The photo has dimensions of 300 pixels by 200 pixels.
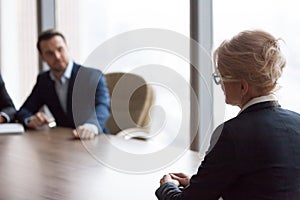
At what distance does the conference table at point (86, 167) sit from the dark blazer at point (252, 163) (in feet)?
1.48

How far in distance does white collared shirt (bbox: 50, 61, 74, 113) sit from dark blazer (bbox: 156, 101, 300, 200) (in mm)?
2481

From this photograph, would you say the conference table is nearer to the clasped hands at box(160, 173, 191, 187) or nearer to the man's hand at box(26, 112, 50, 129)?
the clasped hands at box(160, 173, 191, 187)

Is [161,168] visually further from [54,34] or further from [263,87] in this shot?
[54,34]

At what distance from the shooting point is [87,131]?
302cm

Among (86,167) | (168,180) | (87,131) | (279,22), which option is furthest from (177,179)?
(279,22)

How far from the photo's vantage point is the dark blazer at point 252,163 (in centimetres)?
139

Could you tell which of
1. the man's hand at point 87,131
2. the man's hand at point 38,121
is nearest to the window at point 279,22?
the man's hand at point 87,131

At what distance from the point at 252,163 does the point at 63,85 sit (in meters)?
2.61

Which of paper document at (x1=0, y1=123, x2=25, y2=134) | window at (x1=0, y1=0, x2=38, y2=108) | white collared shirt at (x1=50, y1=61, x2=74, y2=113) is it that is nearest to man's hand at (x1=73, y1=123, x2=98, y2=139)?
paper document at (x1=0, y1=123, x2=25, y2=134)

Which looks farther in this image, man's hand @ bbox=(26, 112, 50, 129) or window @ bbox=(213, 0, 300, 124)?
man's hand @ bbox=(26, 112, 50, 129)

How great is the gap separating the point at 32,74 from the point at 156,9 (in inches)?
92.5

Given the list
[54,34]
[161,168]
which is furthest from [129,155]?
[54,34]

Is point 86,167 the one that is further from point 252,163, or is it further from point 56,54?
point 56,54

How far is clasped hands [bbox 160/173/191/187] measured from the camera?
177 centimetres
